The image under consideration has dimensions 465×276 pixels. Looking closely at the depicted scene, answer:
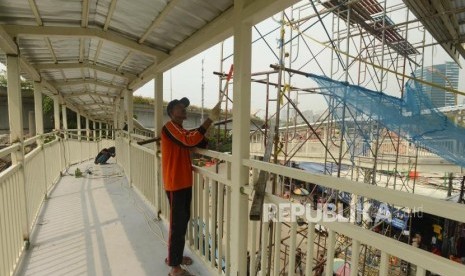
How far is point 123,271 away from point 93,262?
0.36 m

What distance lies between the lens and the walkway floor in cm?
237

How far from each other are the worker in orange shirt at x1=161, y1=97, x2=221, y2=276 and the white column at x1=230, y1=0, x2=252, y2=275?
438 mm

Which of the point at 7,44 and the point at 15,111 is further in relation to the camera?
the point at 15,111

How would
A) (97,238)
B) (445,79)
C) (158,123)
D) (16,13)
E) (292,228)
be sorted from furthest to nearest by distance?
(445,79) → (158,123) → (97,238) → (16,13) → (292,228)

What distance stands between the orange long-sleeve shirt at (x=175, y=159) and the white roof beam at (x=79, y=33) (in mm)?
1241

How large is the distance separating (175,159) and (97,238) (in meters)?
1.46

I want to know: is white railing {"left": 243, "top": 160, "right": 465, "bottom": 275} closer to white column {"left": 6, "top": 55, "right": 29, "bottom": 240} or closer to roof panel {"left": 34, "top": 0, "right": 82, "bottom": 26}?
roof panel {"left": 34, "top": 0, "right": 82, "bottom": 26}

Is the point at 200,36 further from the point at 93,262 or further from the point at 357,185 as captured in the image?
the point at 93,262

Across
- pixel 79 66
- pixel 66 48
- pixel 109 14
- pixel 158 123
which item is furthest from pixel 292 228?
pixel 79 66

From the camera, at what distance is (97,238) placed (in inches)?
115

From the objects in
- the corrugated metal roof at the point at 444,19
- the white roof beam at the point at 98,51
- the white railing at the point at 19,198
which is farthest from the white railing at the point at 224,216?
the corrugated metal roof at the point at 444,19

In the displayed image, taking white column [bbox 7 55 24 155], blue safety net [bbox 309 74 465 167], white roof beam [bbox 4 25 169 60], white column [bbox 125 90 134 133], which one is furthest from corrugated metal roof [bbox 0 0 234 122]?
blue safety net [bbox 309 74 465 167]

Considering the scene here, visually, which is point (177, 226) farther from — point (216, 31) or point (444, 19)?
point (444, 19)

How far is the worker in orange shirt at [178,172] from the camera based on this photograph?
2.17 metres
